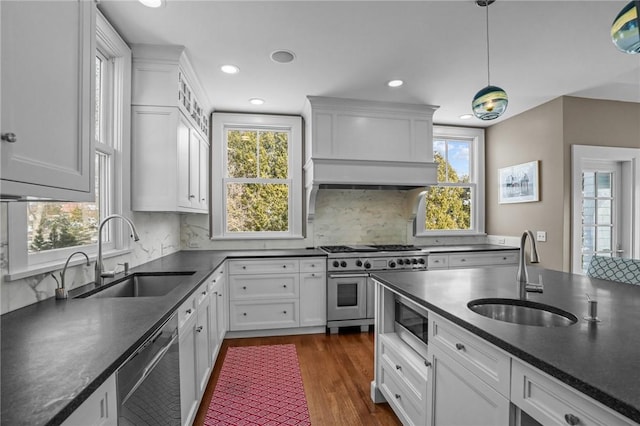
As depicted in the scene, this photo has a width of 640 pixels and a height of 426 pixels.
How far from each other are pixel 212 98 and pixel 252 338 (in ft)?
8.65

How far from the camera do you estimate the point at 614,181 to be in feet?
12.0

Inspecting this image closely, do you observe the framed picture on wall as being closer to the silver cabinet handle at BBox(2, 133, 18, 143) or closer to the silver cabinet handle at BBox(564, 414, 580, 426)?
the silver cabinet handle at BBox(564, 414, 580, 426)

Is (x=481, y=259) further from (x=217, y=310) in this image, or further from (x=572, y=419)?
(x=572, y=419)

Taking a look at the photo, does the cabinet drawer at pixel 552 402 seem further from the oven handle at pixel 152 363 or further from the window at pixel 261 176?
the window at pixel 261 176

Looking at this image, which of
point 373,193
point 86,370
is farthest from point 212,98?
point 86,370

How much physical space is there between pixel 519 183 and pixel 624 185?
3.47 ft

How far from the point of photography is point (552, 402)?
Answer: 87cm

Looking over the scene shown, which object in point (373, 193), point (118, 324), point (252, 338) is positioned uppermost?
point (373, 193)

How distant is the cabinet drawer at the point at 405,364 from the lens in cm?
162

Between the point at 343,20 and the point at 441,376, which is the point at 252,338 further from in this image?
the point at 343,20

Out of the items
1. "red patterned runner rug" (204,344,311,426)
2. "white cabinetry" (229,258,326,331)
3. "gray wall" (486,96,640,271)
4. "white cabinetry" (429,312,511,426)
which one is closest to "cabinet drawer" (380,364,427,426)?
"white cabinetry" (429,312,511,426)

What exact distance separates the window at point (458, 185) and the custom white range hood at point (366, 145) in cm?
83

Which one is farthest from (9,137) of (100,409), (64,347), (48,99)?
(100,409)

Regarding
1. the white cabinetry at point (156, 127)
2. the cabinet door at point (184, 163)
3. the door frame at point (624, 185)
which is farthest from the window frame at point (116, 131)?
the door frame at point (624, 185)
